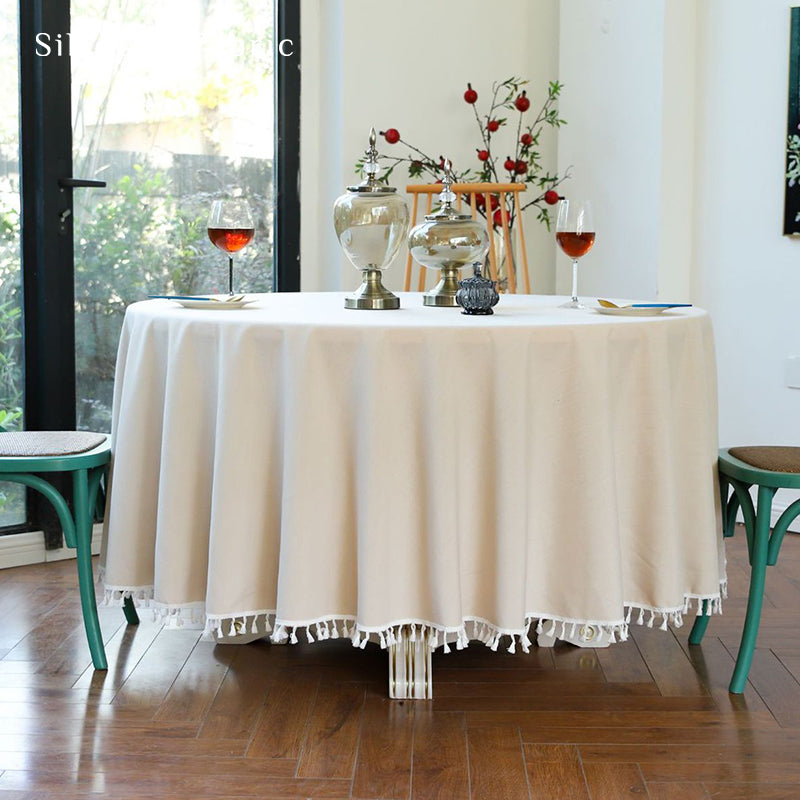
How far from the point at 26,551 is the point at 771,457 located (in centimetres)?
217

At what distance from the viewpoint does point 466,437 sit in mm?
2041

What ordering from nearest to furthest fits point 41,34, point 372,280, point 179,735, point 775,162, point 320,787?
point 320,787 → point 179,735 → point 372,280 → point 41,34 → point 775,162

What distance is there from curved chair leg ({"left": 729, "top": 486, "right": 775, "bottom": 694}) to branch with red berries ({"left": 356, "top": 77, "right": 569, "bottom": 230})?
1754 millimetres

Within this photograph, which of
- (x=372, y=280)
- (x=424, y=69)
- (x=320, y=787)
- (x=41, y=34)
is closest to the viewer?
(x=320, y=787)

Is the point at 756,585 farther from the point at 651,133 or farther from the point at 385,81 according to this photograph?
the point at 385,81

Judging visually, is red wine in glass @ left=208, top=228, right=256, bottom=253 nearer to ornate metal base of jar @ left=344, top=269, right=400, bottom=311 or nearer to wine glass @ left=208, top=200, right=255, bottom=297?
wine glass @ left=208, top=200, right=255, bottom=297

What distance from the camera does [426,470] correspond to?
2.03 metres

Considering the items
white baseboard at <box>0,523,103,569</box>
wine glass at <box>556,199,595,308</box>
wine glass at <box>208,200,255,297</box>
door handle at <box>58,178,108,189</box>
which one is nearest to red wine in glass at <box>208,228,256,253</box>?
wine glass at <box>208,200,255,297</box>

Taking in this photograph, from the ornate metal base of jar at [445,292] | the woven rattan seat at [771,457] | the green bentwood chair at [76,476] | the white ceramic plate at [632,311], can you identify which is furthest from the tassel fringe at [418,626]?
the ornate metal base of jar at [445,292]

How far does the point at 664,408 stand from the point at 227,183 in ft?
6.79

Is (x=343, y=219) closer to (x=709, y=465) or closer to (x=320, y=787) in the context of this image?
(x=709, y=465)

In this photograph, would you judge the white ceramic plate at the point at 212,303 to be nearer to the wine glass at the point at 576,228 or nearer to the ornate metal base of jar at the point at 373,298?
the ornate metal base of jar at the point at 373,298

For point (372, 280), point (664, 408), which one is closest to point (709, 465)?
point (664, 408)

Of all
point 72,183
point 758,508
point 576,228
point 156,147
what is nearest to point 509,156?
point 156,147
